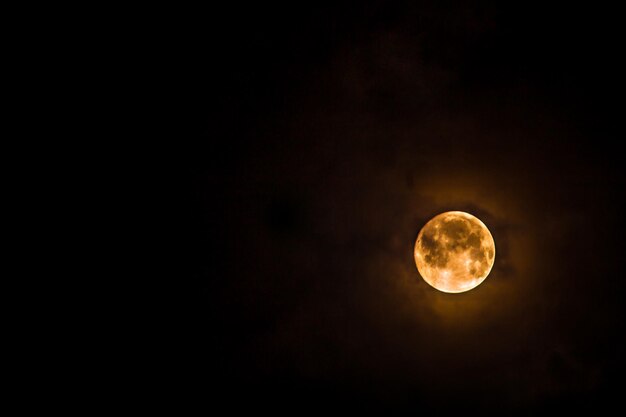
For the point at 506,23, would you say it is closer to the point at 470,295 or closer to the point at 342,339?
the point at 470,295

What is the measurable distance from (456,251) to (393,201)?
102 cm

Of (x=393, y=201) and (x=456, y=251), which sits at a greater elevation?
(x=393, y=201)

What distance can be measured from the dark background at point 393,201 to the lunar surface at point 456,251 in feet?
1.59

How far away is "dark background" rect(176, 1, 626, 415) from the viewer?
14.5ft

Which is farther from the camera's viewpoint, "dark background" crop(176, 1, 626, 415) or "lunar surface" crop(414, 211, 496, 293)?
"dark background" crop(176, 1, 626, 415)

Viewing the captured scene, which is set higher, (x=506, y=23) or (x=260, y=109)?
(x=506, y=23)

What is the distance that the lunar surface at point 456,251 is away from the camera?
3.90 metres

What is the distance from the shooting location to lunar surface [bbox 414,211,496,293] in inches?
154

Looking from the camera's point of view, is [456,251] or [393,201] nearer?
[456,251]

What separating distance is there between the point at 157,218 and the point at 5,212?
2.01m

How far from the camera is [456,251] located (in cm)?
390

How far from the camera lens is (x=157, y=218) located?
4668 millimetres

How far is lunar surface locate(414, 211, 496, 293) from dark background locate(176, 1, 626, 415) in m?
0.48

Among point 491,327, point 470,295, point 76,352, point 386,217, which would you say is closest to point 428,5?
point 386,217
